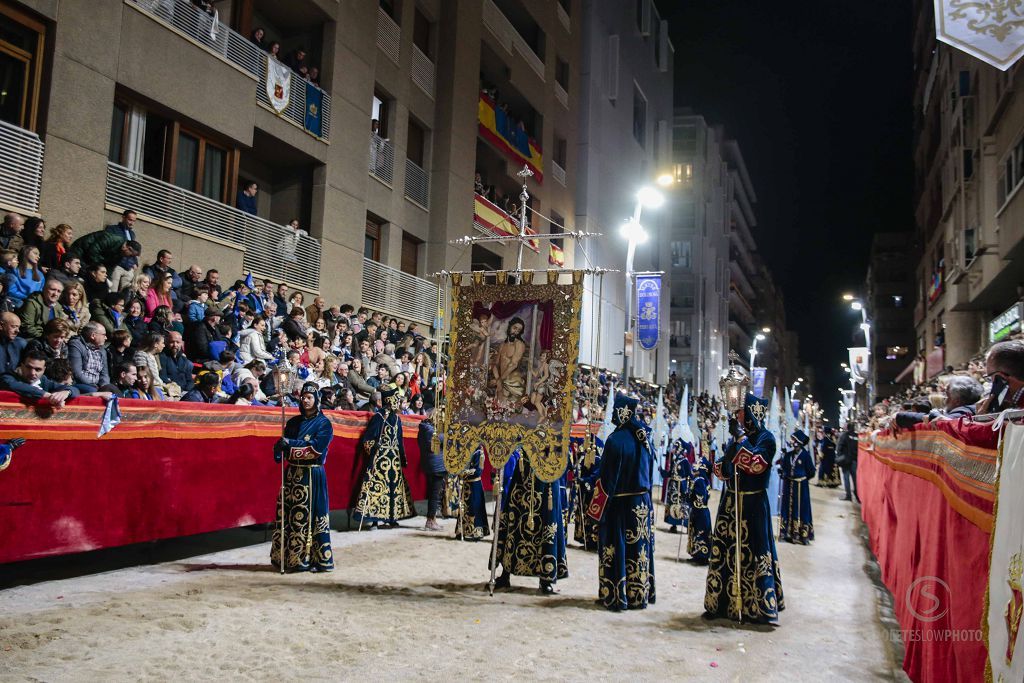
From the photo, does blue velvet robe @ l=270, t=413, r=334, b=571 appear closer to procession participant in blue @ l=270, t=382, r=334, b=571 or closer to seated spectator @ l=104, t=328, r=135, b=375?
procession participant in blue @ l=270, t=382, r=334, b=571

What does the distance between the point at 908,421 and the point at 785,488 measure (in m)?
7.77

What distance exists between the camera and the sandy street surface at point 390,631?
5402 mm

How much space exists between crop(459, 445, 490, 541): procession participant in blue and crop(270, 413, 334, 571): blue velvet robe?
3.29 meters

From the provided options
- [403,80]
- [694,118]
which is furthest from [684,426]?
[694,118]

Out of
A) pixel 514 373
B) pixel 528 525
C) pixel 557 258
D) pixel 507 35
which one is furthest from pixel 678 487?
pixel 507 35

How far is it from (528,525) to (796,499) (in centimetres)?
727

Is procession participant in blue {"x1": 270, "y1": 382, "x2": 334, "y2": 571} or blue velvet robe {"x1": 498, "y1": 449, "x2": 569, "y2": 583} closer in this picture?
blue velvet robe {"x1": 498, "y1": 449, "x2": 569, "y2": 583}

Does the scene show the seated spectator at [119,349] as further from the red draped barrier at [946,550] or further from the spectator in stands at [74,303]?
the red draped barrier at [946,550]

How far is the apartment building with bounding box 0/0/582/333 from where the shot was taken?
12.1 meters

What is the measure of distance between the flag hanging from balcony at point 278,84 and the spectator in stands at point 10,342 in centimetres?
990

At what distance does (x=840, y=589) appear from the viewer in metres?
9.47

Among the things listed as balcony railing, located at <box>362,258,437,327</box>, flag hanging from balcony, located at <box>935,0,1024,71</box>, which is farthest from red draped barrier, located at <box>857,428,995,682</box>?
balcony railing, located at <box>362,258,437,327</box>

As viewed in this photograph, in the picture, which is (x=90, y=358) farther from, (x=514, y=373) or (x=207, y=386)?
(x=514, y=373)

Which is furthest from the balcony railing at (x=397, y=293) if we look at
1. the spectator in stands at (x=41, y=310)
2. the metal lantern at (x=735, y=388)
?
the metal lantern at (x=735, y=388)
